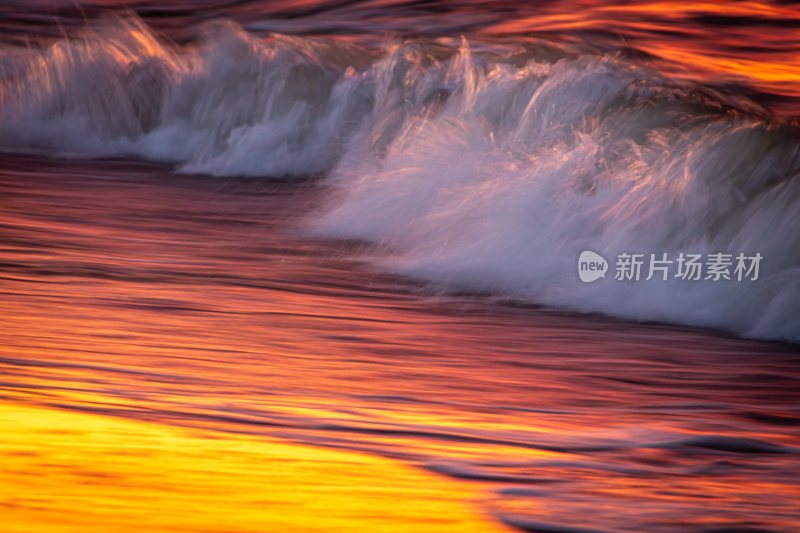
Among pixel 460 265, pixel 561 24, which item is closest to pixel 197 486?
pixel 460 265

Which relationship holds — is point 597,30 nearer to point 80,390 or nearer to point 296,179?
point 296,179

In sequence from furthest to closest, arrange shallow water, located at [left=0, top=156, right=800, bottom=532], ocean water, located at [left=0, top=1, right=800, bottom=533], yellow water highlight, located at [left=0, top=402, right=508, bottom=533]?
ocean water, located at [left=0, top=1, right=800, bottom=533] < shallow water, located at [left=0, top=156, right=800, bottom=532] < yellow water highlight, located at [left=0, top=402, right=508, bottom=533]

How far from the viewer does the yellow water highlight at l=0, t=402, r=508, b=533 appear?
104 inches

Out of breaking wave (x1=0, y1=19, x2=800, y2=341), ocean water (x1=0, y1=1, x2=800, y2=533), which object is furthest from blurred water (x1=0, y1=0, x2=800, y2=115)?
breaking wave (x1=0, y1=19, x2=800, y2=341)

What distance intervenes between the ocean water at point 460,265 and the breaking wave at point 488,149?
2 centimetres

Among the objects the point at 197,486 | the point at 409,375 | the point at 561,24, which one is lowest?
the point at 197,486

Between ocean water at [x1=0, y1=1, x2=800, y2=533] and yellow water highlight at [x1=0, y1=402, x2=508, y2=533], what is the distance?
0.59 ft

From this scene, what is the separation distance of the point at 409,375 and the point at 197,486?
71.9 inches

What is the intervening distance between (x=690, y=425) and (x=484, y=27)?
1140cm

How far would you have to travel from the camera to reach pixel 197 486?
2879mm

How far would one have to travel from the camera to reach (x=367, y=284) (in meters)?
6.51

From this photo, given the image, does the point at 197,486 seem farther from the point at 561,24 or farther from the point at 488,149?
the point at 561,24

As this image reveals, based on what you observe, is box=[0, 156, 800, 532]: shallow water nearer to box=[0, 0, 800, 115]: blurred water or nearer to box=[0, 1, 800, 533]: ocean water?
box=[0, 1, 800, 533]: ocean water

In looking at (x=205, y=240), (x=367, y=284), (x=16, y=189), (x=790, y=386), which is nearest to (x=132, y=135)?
(x=16, y=189)
